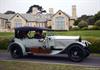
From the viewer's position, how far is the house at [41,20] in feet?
173

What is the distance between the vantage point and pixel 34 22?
56.9 metres

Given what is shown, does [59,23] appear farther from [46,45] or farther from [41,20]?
[46,45]

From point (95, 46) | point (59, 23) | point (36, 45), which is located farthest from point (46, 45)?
point (59, 23)

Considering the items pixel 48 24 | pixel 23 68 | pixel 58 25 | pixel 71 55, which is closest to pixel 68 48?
pixel 71 55

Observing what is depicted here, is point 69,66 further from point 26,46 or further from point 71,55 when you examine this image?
point 26,46

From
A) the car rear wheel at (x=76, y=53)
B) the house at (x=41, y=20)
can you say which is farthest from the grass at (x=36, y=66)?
the house at (x=41, y=20)

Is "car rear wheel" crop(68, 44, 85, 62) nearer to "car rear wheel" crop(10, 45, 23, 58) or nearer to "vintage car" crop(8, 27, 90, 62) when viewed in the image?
"vintage car" crop(8, 27, 90, 62)

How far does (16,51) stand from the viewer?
1365 centimetres

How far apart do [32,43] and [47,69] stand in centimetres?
316

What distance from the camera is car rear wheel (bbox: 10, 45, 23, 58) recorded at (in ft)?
44.2

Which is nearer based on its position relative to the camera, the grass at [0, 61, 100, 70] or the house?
the grass at [0, 61, 100, 70]

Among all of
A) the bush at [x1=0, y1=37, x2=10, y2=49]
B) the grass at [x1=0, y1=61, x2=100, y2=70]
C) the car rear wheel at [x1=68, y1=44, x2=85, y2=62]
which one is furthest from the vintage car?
the bush at [x1=0, y1=37, x2=10, y2=49]

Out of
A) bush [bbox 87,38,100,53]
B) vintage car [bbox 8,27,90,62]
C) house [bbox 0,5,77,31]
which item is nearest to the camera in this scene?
vintage car [bbox 8,27,90,62]

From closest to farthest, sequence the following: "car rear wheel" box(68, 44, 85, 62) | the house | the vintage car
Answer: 1. "car rear wheel" box(68, 44, 85, 62)
2. the vintage car
3. the house
